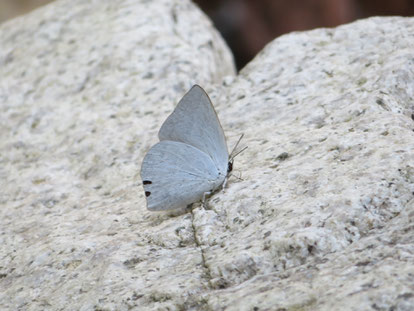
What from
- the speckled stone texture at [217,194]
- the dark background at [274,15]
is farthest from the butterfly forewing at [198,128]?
the dark background at [274,15]

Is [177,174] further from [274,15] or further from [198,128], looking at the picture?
[274,15]

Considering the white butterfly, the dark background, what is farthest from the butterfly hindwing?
the dark background

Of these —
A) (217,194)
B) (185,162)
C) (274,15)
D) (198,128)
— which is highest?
(198,128)

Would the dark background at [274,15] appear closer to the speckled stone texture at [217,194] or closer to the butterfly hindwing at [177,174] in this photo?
the speckled stone texture at [217,194]

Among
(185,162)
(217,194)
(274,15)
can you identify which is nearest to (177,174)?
(185,162)

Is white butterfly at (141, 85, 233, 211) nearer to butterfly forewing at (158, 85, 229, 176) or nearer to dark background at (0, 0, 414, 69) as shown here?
butterfly forewing at (158, 85, 229, 176)

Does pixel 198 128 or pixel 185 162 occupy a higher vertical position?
pixel 198 128
